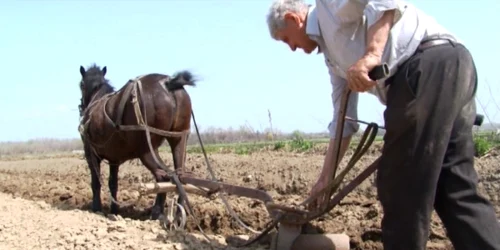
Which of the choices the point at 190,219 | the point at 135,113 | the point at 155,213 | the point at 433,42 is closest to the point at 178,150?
the point at 135,113

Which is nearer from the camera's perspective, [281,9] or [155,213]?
[281,9]

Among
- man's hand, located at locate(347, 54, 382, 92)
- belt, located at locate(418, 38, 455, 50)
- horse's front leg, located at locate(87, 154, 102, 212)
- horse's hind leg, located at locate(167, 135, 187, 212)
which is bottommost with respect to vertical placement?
horse's front leg, located at locate(87, 154, 102, 212)

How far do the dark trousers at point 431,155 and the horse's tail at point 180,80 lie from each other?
5.10 metres

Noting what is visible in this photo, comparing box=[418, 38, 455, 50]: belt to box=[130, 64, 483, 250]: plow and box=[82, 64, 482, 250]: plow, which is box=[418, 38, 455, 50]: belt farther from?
box=[130, 64, 483, 250]: plow

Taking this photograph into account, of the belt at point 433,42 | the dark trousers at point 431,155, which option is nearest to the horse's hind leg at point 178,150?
the dark trousers at point 431,155

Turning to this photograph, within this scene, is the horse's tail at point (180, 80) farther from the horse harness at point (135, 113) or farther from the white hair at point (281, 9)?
the white hair at point (281, 9)

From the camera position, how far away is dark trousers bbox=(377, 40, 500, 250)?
322 cm

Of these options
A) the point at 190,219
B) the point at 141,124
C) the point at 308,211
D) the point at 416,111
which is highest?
the point at 141,124

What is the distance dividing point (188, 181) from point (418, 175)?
3.31 m

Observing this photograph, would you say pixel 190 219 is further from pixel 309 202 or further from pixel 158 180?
pixel 309 202

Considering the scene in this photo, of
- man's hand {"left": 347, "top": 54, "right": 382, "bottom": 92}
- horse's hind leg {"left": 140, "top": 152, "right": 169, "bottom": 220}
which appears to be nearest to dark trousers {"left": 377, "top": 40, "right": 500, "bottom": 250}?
man's hand {"left": 347, "top": 54, "right": 382, "bottom": 92}

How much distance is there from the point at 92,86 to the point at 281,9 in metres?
6.15

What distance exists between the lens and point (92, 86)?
9.39m

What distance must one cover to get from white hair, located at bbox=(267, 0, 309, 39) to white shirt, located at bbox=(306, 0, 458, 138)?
0.28ft
